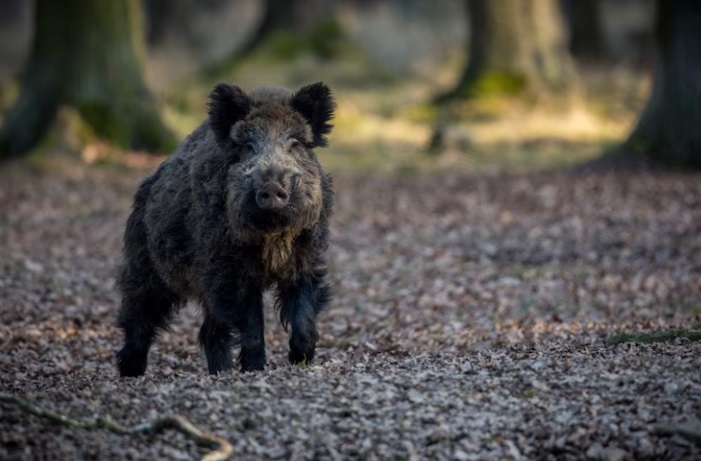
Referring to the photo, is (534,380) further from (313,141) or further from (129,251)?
(129,251)

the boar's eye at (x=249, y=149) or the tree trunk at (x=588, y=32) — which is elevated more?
the tree trunk at (x=588, y=32)

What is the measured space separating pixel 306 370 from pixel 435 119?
16.7 m

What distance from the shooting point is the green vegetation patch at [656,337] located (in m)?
8.19

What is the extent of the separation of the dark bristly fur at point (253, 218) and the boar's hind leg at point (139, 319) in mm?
465

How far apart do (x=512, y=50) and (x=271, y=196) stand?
55.6 feet

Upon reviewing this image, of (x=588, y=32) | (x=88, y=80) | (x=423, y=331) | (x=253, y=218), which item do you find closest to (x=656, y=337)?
(x=423, y=331)

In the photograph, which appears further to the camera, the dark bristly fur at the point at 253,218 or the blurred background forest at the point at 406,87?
the blurred background forest at the point at 406,87

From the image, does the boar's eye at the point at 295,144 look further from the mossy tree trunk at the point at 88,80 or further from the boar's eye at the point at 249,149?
the mossy tree trunk at the point at 88,80

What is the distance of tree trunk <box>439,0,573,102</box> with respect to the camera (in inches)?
923

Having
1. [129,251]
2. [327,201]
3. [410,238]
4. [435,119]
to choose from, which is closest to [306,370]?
[327,201]

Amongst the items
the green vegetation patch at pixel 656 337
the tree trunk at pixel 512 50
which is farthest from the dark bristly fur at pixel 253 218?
the tree trunk at pixel 512 50

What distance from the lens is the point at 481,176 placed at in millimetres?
19562

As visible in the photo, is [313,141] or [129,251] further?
[129,251]

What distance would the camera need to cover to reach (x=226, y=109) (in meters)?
8.13
